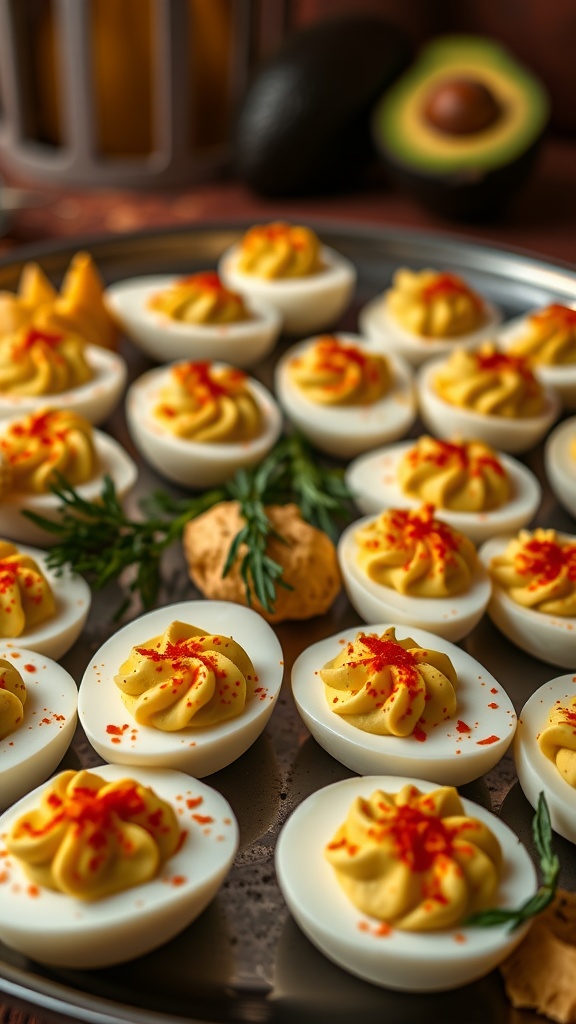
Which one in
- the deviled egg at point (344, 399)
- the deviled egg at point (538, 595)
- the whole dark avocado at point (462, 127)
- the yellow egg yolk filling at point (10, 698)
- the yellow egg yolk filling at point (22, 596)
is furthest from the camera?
the whole dark avocado at point (462, 127)

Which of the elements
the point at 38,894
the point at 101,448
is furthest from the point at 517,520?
the point at 38,894

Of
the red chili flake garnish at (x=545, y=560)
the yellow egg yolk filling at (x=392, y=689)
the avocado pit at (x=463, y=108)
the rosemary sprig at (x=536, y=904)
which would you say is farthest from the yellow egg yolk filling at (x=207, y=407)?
the avocado pit at (x=463, y=108)

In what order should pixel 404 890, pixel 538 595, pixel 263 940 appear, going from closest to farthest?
1. pixel 404 890
2. pixel 263 940
3. pixel 538 595

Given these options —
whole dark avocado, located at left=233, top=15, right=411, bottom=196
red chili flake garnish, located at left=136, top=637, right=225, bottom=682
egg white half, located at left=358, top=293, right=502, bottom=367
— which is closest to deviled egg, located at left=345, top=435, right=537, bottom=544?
egg white half, located at left=358, top=293, right=502, bottom=367

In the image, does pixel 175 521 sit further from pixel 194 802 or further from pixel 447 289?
pixel 447 289

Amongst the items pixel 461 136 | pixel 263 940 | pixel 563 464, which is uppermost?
pixel 461 136

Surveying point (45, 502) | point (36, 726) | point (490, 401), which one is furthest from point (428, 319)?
point (36, 726)

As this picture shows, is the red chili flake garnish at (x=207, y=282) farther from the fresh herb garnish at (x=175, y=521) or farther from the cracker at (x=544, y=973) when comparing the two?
the cracker at (x=544, y=973)
